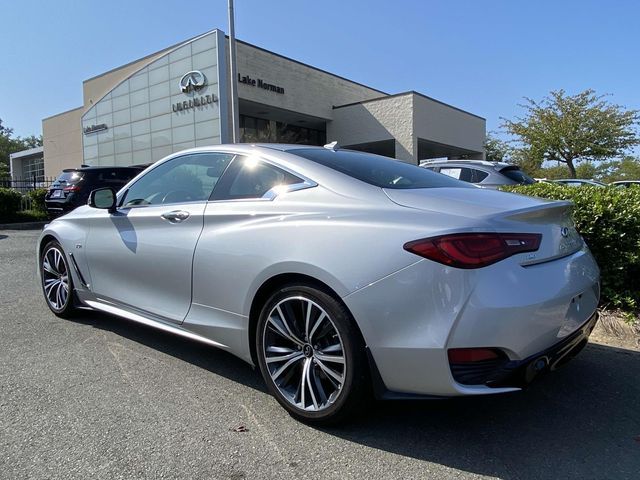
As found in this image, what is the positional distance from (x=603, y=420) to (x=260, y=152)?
101 inches

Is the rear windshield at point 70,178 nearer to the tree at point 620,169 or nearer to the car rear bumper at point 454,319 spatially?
the car rear bumper at point 454,319

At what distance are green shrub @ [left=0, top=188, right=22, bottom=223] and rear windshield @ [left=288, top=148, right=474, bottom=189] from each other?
1584cm

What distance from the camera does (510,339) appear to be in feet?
7.15

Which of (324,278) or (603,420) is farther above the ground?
(324,278)

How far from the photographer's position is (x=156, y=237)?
11.5ft

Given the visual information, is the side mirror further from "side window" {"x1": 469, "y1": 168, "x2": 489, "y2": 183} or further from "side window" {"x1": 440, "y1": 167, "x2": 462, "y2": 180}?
"side window" {"x1": 440, "y1": 167, "x2": 462, "y2": 180}

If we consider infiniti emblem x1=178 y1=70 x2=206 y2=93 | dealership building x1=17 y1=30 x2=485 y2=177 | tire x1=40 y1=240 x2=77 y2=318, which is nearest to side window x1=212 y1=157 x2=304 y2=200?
tire x1=40 y1=240 x2=77 y2=318

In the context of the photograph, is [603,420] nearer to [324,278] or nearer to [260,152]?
[324,278]

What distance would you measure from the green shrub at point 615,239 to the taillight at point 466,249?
2.46 meters

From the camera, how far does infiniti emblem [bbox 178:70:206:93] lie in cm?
2417

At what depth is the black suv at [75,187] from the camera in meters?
13.0

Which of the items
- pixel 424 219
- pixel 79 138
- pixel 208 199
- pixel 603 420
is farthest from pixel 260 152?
pixel 79 138

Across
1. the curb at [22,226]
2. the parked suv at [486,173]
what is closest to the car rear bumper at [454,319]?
the parked suv at [486,173]

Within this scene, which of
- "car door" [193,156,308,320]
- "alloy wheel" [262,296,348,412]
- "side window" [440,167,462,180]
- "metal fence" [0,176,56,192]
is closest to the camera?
"alloy wheel" [262,296,348,412]
